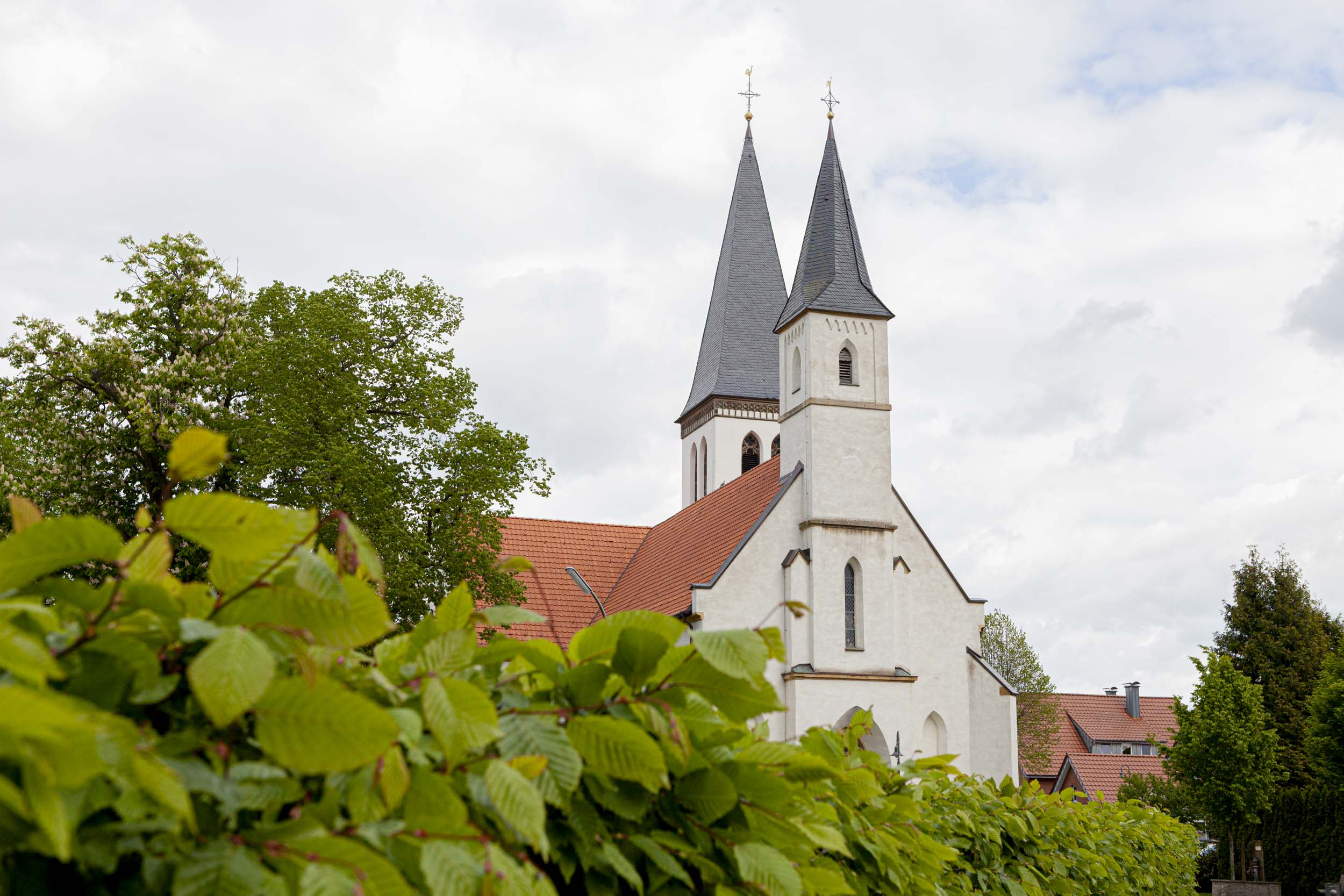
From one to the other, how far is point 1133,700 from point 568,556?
42273 mm

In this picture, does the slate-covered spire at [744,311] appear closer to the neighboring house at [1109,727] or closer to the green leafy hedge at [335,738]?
the neighboring house at [1109,727]

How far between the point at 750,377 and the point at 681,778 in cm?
4136

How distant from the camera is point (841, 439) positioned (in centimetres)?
2867

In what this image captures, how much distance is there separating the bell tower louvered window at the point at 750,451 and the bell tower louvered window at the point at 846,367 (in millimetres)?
13089

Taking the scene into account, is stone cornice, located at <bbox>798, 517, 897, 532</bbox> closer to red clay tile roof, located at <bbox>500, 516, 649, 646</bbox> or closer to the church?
the church

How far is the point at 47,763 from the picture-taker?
3.57 feet

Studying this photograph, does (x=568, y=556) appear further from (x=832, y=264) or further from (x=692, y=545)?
(x=832, y=264)

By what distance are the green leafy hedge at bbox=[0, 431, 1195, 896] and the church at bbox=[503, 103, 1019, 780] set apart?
23.2m

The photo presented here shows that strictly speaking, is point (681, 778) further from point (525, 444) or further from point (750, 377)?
point (750, 377)

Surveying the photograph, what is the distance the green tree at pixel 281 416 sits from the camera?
2506 cm

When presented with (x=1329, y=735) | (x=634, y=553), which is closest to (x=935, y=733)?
(x=1329, y=735)

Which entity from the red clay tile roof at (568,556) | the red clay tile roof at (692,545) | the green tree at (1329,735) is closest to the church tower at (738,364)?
the red clay tile roof at (568,556)

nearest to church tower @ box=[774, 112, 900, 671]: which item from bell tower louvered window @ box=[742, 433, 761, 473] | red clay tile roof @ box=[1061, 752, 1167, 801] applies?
bell tower louvered window @ box=[742, 433, 761, 473]

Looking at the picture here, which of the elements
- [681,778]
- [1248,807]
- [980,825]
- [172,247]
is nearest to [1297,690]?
[1248,807]
